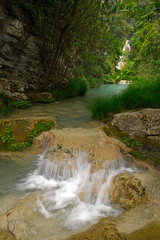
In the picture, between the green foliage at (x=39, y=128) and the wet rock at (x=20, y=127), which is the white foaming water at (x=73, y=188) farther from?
the wet rock at (x=20, y=127)

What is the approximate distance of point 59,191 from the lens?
8.66 ft

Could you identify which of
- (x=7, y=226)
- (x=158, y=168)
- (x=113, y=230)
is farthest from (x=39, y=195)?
(x=158, y=168)

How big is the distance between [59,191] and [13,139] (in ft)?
6.38

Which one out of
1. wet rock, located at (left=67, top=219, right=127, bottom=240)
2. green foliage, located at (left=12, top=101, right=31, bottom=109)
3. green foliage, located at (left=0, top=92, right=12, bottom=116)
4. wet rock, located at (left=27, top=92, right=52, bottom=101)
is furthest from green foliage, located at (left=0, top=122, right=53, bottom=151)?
wet rock, located at (left=27, top=92, right=52, bottom=101)

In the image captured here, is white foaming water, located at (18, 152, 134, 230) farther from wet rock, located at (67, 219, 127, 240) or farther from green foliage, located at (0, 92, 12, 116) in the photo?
green foliage, located at (0, 92, 12, 116)

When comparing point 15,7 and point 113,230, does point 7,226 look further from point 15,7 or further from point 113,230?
point 15,7

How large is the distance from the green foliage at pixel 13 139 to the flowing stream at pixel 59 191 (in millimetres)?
405

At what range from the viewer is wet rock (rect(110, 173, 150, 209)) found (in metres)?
2.17

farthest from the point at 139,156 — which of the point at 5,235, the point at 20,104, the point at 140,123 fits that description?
the point at 20,104

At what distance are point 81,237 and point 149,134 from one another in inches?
105

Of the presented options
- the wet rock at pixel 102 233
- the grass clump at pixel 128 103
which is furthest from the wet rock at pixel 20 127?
the wet rock at pixel 102 233

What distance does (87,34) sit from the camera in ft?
25.7

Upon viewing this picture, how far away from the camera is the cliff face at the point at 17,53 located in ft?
20.7

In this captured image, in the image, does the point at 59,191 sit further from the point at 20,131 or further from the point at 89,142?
the point at 20,131
